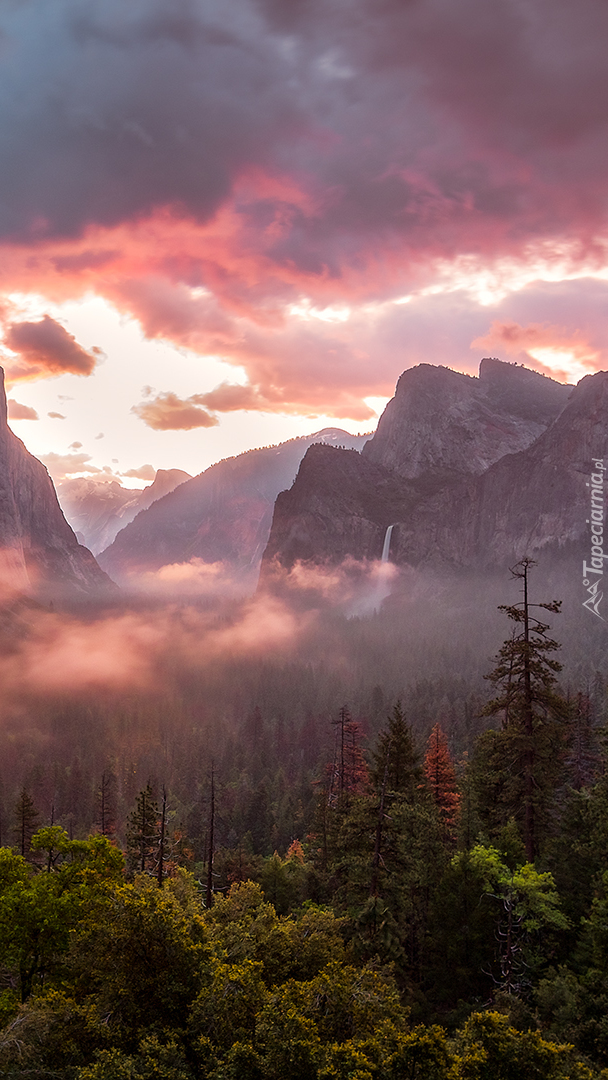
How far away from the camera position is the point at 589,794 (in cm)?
2798

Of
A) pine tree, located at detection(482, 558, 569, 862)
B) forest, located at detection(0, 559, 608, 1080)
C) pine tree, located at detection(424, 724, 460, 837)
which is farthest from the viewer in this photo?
pine tree, located at detection(424, 724, 460, 837)

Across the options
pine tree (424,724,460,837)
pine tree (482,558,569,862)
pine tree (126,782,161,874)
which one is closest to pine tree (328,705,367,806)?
pine tree (424,724,460,837)

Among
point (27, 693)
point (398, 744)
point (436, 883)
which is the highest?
point (398, 744)

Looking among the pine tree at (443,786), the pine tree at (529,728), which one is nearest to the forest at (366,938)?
the pine tree at (529,728)

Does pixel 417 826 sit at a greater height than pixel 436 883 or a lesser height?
greater

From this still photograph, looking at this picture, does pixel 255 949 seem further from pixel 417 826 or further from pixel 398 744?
pixel 398 744

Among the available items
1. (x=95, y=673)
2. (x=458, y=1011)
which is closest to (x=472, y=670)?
(x=95, y=673)

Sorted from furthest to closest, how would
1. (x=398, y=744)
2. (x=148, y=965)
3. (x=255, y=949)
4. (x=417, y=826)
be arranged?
(x=398, y=744) < (x=417, y=826) < (x=255, y=949) < (x=148, y=965)

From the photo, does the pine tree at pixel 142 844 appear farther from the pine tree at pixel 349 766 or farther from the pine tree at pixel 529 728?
the pine tree at pixel 529 728

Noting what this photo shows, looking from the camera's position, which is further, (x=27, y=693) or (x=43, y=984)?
(x=27, y=693)

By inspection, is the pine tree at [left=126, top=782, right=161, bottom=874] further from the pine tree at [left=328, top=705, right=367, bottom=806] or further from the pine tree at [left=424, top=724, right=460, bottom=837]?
the pine tree at [left=424, top=724, right=460, bottom=837]

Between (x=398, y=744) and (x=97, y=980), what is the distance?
22.3 meters

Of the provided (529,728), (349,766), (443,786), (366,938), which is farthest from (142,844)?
(529,728)

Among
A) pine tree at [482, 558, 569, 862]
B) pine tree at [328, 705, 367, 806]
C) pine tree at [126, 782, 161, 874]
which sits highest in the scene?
pine tree at [482, 558, 569, 862]
